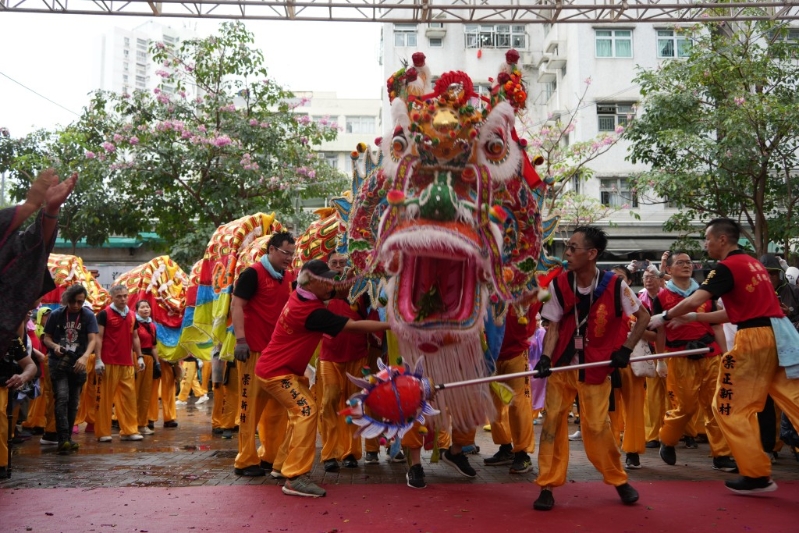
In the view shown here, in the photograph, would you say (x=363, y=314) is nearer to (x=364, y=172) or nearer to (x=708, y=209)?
(x=364, y=172)

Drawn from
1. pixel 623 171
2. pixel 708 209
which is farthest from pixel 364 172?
pixel 623 171

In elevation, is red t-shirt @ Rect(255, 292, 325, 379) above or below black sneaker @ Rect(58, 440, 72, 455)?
above

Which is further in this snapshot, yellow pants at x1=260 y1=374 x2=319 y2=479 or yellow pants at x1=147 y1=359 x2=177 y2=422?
yellow pants at x1=147 y1=359 x2=177 y2=422

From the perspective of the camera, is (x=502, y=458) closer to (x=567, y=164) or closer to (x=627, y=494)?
(x=627, y=494)

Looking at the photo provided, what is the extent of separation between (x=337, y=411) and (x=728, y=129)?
9.85 meters

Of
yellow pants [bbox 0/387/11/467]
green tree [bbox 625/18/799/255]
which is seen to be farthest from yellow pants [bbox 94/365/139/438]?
green tree [bbox 625/18/799/255]

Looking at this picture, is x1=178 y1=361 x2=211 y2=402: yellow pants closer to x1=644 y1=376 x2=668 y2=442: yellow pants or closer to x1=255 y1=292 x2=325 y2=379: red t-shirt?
x1=644 y1=376 x2=668 y2=442: yellow pants

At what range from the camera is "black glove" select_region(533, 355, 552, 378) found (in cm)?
483

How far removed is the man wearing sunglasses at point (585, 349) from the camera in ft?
16.2

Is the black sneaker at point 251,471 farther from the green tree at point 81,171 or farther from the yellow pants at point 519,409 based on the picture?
the green tree at point 81,171

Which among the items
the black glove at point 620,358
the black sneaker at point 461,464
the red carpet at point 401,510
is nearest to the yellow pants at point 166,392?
the red carpet at point 401,510

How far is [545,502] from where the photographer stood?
15.9ft

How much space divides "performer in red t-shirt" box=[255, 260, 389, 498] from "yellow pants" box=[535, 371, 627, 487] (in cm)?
128

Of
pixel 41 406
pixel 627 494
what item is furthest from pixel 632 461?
pixel 41 406
